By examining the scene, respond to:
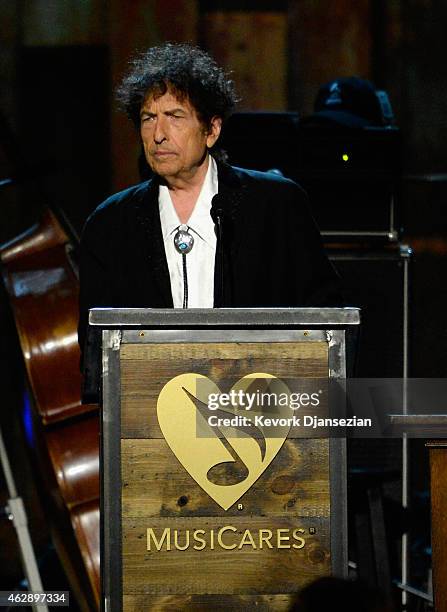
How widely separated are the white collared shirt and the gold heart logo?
0.44 meters

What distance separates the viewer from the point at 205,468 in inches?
83.0

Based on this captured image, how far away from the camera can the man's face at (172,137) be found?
2.65 metres

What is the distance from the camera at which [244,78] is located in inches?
187

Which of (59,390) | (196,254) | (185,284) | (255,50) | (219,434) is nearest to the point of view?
(219,434)

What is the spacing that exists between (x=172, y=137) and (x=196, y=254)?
29 centimetres

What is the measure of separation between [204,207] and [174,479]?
799 millimetres

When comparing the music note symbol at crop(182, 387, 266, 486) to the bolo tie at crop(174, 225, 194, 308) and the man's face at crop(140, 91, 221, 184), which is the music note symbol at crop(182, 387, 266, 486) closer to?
the bolo tie at crop(174, 225, 194, 308)

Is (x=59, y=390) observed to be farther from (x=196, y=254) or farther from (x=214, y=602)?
(x=214, y=602)

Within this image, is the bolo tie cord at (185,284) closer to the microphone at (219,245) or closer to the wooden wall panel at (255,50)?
the microphone at (219,245)

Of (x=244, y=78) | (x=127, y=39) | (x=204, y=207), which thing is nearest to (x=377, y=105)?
(x=244, y=78)

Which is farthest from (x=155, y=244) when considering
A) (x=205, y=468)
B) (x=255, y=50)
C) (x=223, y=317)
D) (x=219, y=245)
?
(x=255, y=50)

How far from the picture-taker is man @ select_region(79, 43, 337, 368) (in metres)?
2.58

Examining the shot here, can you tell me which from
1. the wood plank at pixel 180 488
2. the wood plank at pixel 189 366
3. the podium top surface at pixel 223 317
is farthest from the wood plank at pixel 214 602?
the podium top surface at pixel 223 317

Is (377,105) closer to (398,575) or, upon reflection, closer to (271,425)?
(398,575)
